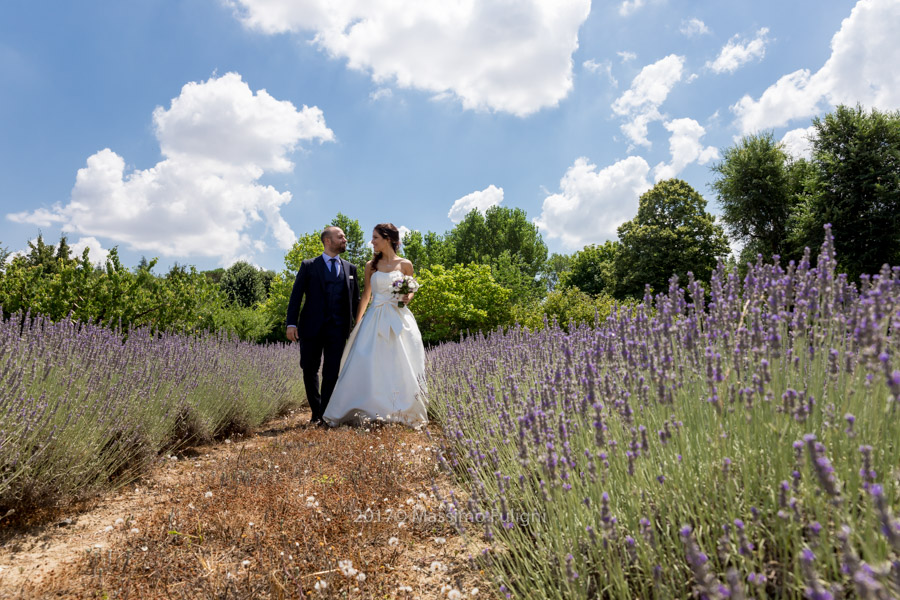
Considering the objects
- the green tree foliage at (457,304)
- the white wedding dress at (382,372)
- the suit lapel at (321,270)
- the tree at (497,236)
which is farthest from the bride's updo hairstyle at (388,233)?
the tree at (497,236)

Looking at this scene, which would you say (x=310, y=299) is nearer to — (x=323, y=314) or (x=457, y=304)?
(x=323, y=314)

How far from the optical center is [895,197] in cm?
1691

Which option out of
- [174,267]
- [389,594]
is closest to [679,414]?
[389,594]

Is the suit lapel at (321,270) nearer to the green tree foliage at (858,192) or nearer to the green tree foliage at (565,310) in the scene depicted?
the green tree foliage at (565,310)

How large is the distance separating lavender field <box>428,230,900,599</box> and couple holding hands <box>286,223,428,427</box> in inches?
136

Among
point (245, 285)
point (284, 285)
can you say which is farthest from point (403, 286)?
point (245, 285)

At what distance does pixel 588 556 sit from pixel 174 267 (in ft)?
30.3

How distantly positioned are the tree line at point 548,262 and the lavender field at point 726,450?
10.6 ft

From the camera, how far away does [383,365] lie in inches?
217

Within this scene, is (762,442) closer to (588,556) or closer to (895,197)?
(588,556)

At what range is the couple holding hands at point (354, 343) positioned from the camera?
213 inches

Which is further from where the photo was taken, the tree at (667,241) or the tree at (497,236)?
the tree at (497,236)

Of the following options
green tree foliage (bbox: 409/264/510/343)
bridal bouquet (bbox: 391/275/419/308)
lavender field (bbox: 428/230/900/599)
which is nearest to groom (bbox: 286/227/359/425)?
bridal bouquet (bbox: 391/275/419/308)

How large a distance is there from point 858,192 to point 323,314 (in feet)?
68.8
